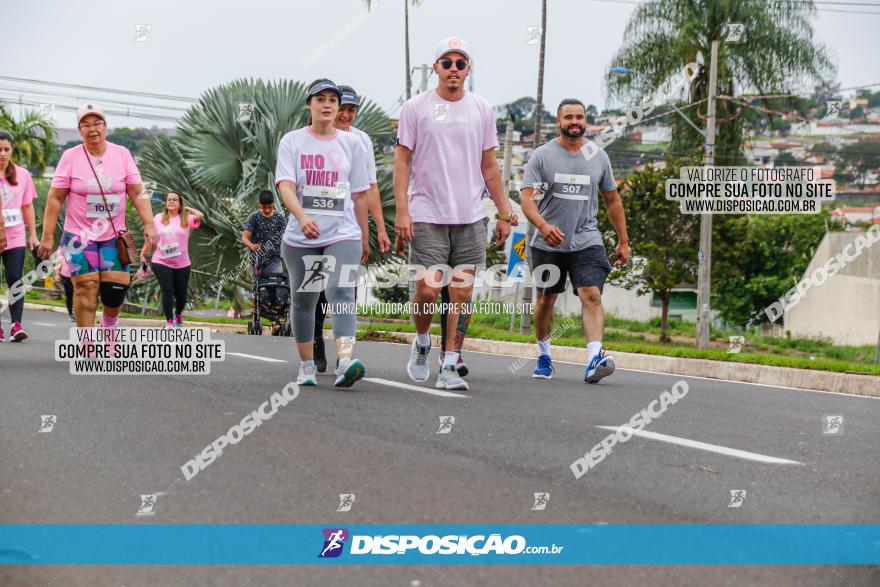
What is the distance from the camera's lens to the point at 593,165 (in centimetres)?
884

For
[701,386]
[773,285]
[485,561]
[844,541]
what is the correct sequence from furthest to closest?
[773,285]
[701,386]
[844,541]
[485,561]

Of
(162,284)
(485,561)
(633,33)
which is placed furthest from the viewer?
(633,33)

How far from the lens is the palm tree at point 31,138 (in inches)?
1864

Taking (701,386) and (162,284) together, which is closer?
(701,386)

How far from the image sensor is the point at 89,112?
328 inches

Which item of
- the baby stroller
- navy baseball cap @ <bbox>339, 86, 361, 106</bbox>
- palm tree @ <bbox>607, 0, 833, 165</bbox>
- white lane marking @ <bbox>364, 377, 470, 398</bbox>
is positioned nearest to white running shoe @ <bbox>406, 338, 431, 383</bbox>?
white lane marking @ <bbox>364, 377, 470, 398</bbox>

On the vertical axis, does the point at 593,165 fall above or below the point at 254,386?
above

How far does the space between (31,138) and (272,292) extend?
36697 millimetres

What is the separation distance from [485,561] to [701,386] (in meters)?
6.34

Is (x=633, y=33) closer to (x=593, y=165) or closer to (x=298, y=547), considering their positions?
(x=593, y=165)

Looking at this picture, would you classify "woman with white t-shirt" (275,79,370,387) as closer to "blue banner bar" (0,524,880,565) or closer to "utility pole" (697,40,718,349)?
"blue banner bar" (0,524,880,565)

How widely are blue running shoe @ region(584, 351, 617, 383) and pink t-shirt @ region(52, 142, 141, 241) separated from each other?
140 inches

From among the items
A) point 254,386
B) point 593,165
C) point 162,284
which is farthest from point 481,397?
point 162,284

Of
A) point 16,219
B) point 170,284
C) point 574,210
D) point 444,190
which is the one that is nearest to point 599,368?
point 574,210
